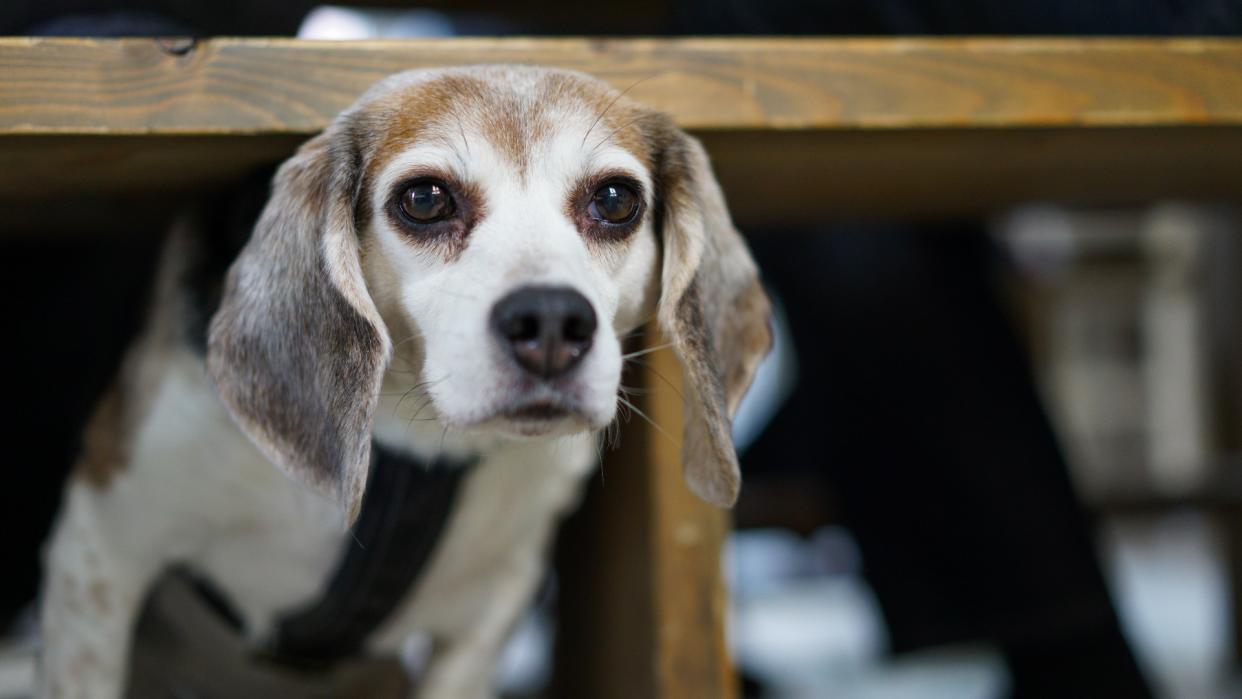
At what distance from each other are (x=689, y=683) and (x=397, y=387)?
520 mm

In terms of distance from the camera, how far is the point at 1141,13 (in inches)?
54.7

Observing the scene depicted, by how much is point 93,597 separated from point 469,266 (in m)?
0.65

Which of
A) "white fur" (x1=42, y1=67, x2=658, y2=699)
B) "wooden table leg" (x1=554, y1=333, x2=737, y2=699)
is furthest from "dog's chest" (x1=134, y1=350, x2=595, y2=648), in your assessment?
"wooden table leg" (x1=554, y1=333, x2=737, y2=699)

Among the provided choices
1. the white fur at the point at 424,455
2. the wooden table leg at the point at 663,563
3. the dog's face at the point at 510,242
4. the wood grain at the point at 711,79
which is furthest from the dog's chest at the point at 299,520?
the wood grain at the point at 711,79

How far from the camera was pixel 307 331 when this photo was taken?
1.10 metres

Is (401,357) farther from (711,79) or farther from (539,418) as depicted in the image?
(711,79)

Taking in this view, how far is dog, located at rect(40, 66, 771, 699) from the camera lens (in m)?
1.02

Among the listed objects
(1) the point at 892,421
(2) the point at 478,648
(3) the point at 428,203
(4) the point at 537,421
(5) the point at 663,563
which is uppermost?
(3) the point at 428,203

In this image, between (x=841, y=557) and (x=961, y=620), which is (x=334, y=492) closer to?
(x=961, y=620)

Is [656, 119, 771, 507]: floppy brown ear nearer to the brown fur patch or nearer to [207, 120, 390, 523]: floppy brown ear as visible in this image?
[207, 120, 390, 523]: floppy brown ear

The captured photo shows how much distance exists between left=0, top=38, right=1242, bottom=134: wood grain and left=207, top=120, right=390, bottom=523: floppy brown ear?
77 millimetres

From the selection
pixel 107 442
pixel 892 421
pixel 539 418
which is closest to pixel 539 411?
pixel 539 418

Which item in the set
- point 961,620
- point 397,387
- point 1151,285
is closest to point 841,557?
point 961,620

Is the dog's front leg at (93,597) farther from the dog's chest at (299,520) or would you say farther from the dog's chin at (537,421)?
the dog's chin at (537,421)
